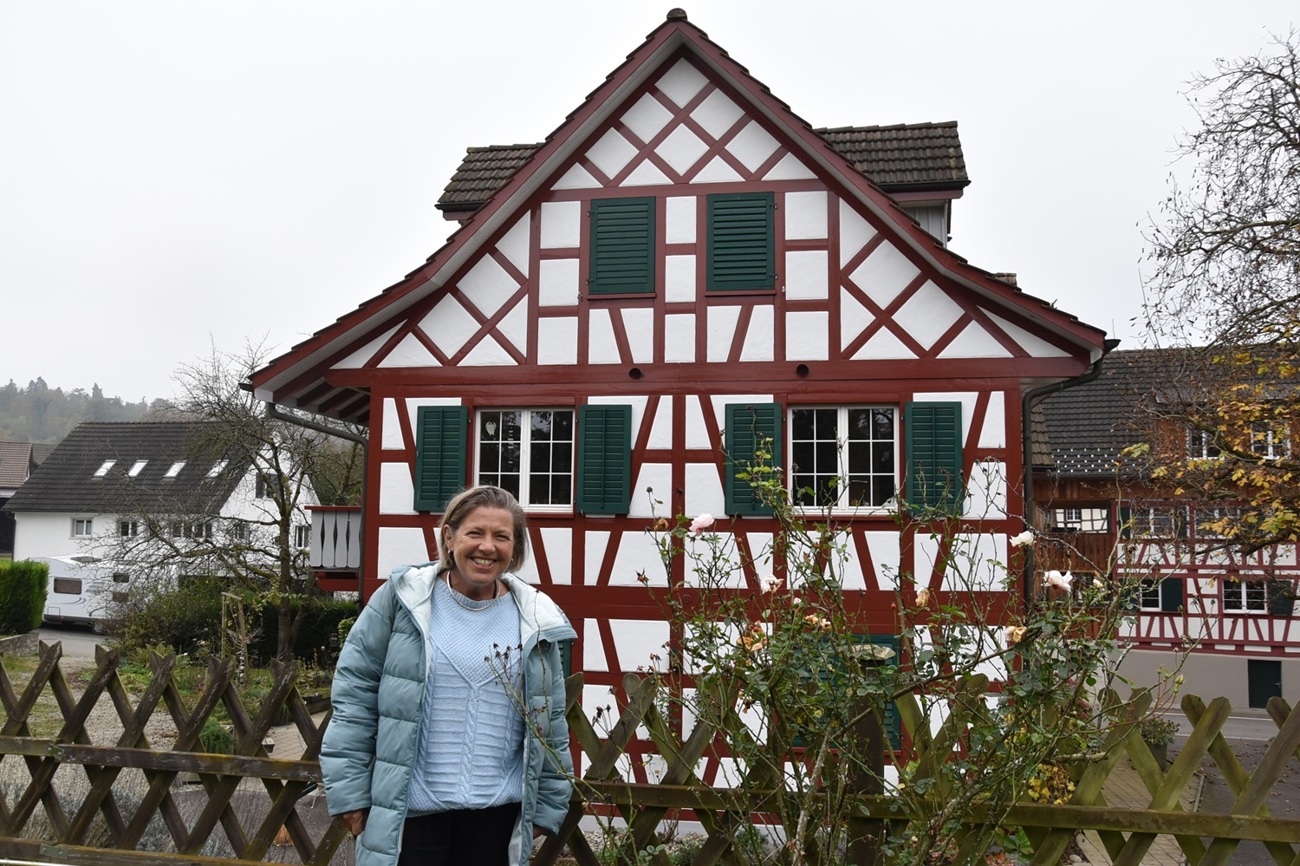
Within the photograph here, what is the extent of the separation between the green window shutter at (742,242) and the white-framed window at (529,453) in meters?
2.07

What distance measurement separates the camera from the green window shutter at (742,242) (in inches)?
365

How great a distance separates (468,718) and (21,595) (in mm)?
27283

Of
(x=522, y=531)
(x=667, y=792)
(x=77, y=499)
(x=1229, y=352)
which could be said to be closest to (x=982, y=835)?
(x=667, y=792)

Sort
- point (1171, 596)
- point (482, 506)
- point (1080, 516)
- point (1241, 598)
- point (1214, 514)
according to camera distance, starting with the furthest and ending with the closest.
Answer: point (1080, 516) → point (1171, 596) → point (1241, 598) → point (1214, 514) → point (482, 506)

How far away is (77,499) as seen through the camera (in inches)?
1267

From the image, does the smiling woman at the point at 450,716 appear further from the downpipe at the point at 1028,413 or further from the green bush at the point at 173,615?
the green bush at the point at 173,615

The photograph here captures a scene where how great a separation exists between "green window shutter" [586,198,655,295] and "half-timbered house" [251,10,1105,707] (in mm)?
20

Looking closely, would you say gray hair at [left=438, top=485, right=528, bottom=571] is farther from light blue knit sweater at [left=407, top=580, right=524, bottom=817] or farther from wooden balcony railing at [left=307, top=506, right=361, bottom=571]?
wooden balcony railing at [left=307, top=506, right=361, bottom=571]

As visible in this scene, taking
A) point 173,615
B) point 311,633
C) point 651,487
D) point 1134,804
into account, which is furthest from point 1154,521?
point 173,615

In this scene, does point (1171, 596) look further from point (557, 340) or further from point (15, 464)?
point (15, 464)

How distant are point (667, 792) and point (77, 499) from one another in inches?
1368

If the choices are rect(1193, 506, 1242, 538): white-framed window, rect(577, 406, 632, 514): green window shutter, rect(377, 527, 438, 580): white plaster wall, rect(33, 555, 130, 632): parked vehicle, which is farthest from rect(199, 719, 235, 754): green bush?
rect(33, 555, 130, 632): parked vehicle

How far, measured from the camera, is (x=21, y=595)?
81.8ft

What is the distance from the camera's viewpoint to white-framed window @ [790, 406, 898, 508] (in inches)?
353
